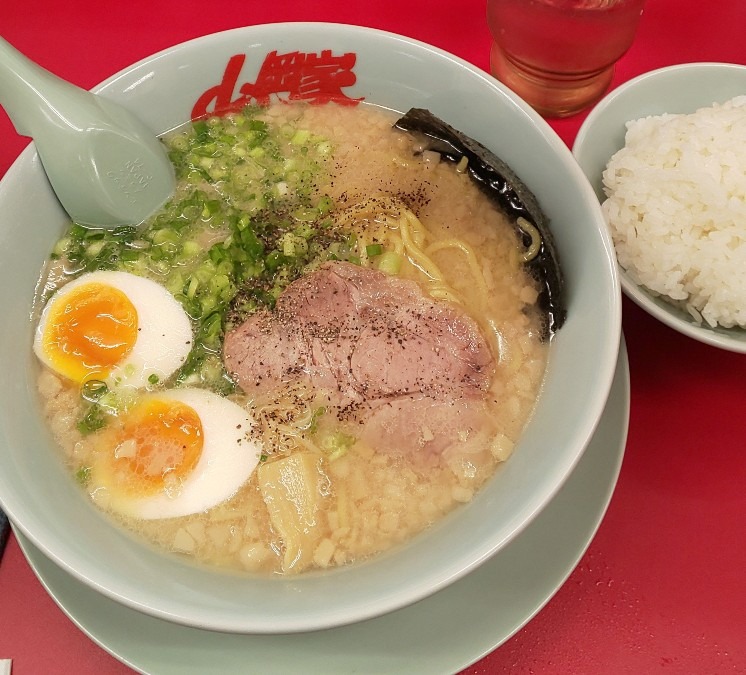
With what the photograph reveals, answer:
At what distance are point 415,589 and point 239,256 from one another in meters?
0.92

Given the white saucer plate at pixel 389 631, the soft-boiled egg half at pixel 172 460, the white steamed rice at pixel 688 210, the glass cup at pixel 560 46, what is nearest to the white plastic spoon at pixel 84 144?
the soft-boiled egg half at pixel 172 460

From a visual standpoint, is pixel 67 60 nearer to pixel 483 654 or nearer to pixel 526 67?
pixel 526 67

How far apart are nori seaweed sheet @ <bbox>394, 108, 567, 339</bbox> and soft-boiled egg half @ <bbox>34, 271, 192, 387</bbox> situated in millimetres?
805

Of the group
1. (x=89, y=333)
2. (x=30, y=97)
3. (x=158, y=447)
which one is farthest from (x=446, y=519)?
(x=30, y=97)

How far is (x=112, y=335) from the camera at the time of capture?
4.83 ft

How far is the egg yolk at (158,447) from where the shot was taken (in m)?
1.34

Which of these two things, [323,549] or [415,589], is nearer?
[415,589]

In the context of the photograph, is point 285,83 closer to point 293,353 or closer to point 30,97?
point 30,97

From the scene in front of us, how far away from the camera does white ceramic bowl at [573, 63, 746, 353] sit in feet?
5.60

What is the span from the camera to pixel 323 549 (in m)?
1.27

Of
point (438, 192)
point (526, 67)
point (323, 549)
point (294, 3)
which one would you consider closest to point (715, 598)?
point (323, 549)

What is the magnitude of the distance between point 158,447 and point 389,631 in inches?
24.3

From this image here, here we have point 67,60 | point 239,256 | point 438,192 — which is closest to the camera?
point 239,256

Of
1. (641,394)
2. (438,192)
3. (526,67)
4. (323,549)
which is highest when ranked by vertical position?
(526,67)
